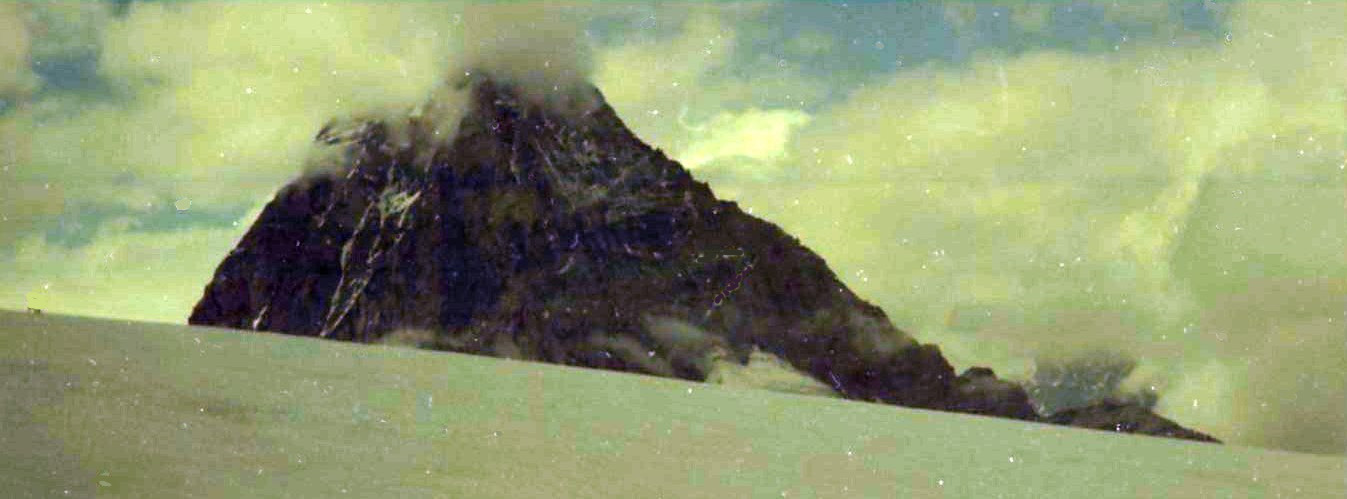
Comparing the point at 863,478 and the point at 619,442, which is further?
the point at 619,442

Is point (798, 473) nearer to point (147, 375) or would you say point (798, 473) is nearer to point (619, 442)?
point (619, 442)

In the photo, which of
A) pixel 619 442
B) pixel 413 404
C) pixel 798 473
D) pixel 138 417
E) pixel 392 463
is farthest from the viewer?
pixel 413 404

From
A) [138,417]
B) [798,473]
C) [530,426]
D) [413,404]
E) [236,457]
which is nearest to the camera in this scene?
[236,457]

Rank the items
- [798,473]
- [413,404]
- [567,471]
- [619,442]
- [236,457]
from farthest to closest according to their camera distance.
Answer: [413,404]
[619,442]
[798,473]
[567,471]
[236,457]

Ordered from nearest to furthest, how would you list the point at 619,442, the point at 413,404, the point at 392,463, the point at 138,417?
the point at 392,463
the point at 138,417
the point at 619,442
the point at 413,404

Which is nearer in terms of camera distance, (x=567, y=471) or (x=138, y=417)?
(x=567, y=471)

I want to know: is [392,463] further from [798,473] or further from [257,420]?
[798,473]

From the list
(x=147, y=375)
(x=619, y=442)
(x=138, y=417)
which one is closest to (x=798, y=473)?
(x=619, y=442)

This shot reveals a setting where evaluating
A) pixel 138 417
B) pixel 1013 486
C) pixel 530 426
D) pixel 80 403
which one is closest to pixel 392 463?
pixel 138 417
